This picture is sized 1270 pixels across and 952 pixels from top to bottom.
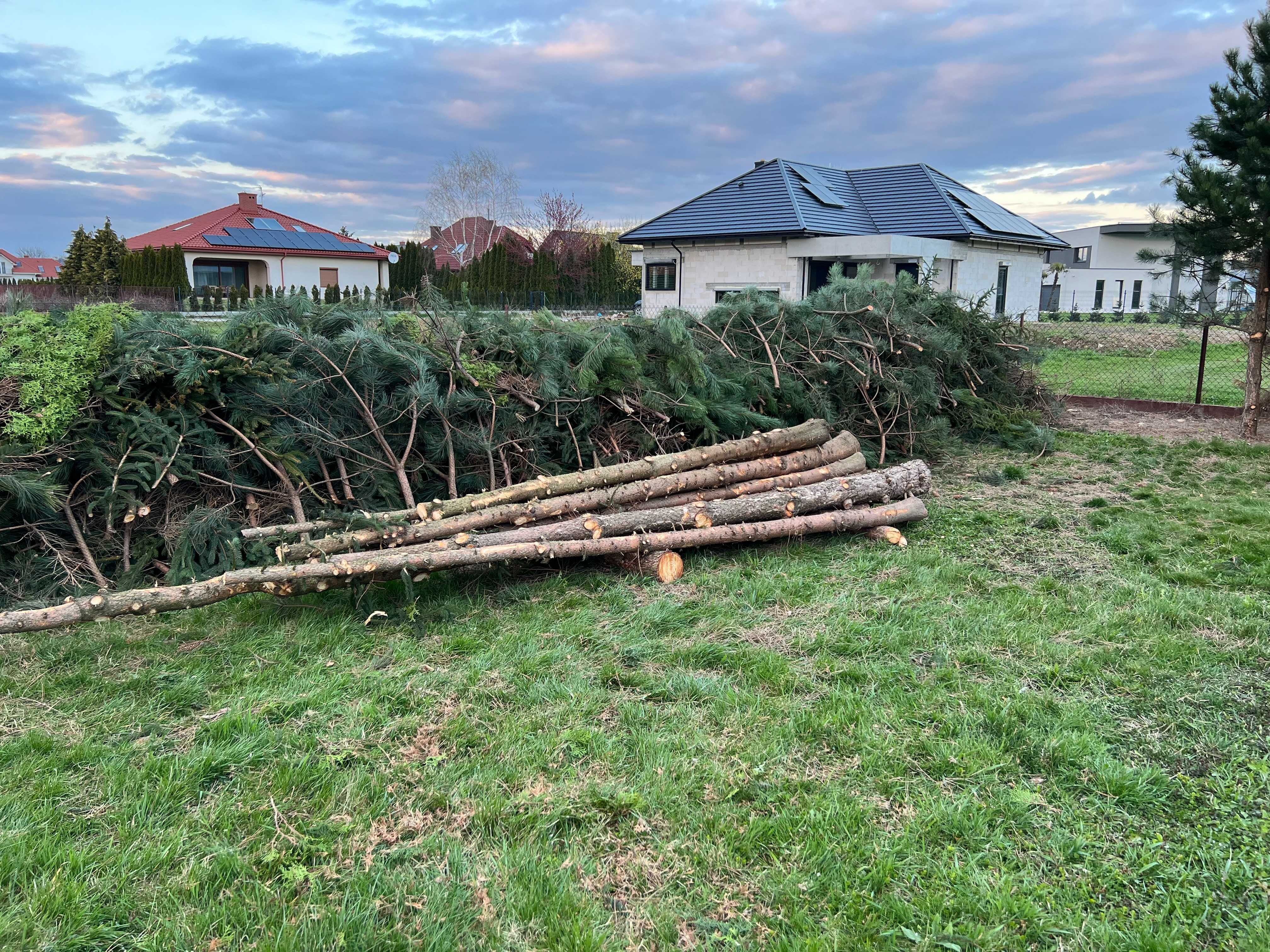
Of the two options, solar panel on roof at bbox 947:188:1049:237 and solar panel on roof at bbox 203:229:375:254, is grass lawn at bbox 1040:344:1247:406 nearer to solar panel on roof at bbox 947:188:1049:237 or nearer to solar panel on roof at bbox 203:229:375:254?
solar panel on roof at bbox 947:188:1049:237

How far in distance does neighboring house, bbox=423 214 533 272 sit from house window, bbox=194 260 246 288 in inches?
502

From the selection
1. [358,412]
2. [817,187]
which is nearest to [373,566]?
[358,412]

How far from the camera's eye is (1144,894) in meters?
2.46

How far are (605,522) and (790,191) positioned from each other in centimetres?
2248

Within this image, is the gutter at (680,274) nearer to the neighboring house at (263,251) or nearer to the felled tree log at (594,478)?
the neighboring house at (263,251)

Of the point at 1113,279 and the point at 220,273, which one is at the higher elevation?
the point at 1113,279

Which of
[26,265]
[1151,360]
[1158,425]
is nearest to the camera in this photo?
[1158,425]

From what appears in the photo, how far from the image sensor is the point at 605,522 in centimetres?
524

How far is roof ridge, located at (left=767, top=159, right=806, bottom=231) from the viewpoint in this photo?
23375 millimetres

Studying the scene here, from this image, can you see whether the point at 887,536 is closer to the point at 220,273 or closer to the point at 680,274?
the point at 680,274

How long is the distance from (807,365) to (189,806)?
6665mm

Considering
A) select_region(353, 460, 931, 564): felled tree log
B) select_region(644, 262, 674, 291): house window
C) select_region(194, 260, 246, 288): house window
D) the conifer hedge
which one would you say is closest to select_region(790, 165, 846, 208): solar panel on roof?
select_region(644, 262, 674, 291): house window

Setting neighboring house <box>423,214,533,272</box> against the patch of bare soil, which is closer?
the patch of bare soil

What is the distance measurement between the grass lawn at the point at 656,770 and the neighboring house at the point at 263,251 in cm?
3221
